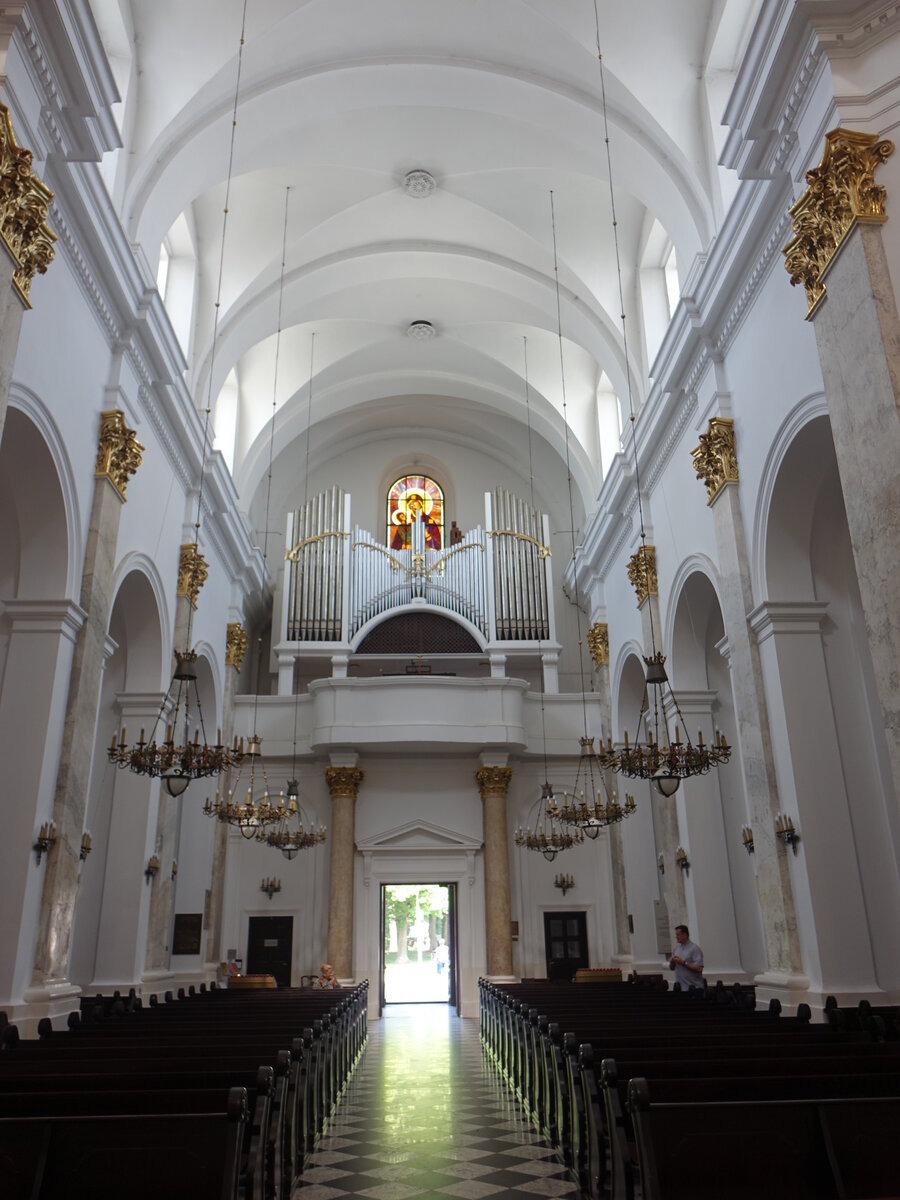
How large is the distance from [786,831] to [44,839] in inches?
242

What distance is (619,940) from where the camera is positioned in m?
15.9

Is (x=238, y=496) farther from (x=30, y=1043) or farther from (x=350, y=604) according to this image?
(x=30, y=1043)

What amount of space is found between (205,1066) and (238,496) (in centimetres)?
1265

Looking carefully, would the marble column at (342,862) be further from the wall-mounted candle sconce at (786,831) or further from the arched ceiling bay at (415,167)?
the wall-mounted candle sconce at (786,831)

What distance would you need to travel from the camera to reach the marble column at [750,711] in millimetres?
8164

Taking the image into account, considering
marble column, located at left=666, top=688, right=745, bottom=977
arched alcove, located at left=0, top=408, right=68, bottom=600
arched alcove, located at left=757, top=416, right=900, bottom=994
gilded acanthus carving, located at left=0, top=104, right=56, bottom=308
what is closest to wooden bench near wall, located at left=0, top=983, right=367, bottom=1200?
arched alcove, located at left=0, top=408, right=68, bottom=600

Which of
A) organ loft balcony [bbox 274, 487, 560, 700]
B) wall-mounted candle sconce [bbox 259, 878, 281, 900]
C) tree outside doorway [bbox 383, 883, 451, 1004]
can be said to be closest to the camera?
wall-mounted candle sconce [bbox 259, 878, 281, 900]

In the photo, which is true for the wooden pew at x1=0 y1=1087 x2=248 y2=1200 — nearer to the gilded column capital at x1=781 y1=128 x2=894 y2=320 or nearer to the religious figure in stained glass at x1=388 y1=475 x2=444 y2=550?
the gilded column capital at x1=781 y1=128 x2=894 y2=320

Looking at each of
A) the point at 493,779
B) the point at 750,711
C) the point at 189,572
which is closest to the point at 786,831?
the point at 750,711

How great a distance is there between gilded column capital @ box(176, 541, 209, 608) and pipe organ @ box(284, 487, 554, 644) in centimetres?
534

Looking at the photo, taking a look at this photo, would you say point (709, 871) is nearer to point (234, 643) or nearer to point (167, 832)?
point (167, 832)

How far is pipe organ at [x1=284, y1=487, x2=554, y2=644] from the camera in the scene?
60.2 ft

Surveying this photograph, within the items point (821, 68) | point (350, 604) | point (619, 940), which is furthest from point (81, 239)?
point (619, 940)

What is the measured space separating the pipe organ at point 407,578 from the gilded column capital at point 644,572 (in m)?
5.20
